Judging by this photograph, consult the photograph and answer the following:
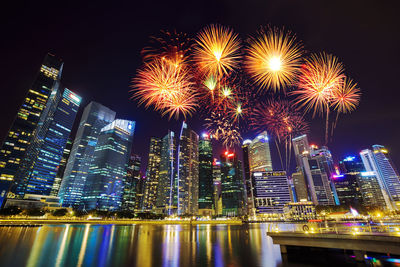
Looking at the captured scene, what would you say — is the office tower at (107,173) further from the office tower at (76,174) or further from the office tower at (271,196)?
the office tower at (271,196)

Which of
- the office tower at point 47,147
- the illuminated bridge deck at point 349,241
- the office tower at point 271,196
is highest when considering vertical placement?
the office tower at point 47,147

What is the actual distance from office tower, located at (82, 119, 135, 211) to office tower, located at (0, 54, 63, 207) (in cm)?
6450

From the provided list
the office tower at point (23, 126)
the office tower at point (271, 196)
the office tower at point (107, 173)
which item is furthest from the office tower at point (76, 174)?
the office tower at point (271, 196)

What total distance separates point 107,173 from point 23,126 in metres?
75.6

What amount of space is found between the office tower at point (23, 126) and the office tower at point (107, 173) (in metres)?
64.5

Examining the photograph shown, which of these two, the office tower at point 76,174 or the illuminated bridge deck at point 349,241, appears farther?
the office tower at point 76,174

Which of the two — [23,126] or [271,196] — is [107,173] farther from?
[271,196]

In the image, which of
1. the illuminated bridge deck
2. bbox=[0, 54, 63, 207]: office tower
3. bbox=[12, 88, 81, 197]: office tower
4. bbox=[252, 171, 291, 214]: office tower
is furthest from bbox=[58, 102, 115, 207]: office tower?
the illuminated bridge deck

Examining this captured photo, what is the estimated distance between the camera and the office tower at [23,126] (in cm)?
10675

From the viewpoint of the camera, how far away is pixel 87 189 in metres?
172

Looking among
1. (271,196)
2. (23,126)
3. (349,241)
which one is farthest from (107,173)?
(349,241)

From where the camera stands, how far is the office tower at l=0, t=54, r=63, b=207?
107 m

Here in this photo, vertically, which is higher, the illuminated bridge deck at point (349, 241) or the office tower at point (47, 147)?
the office tower at point (47, 147)

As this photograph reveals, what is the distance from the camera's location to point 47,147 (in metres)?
148
